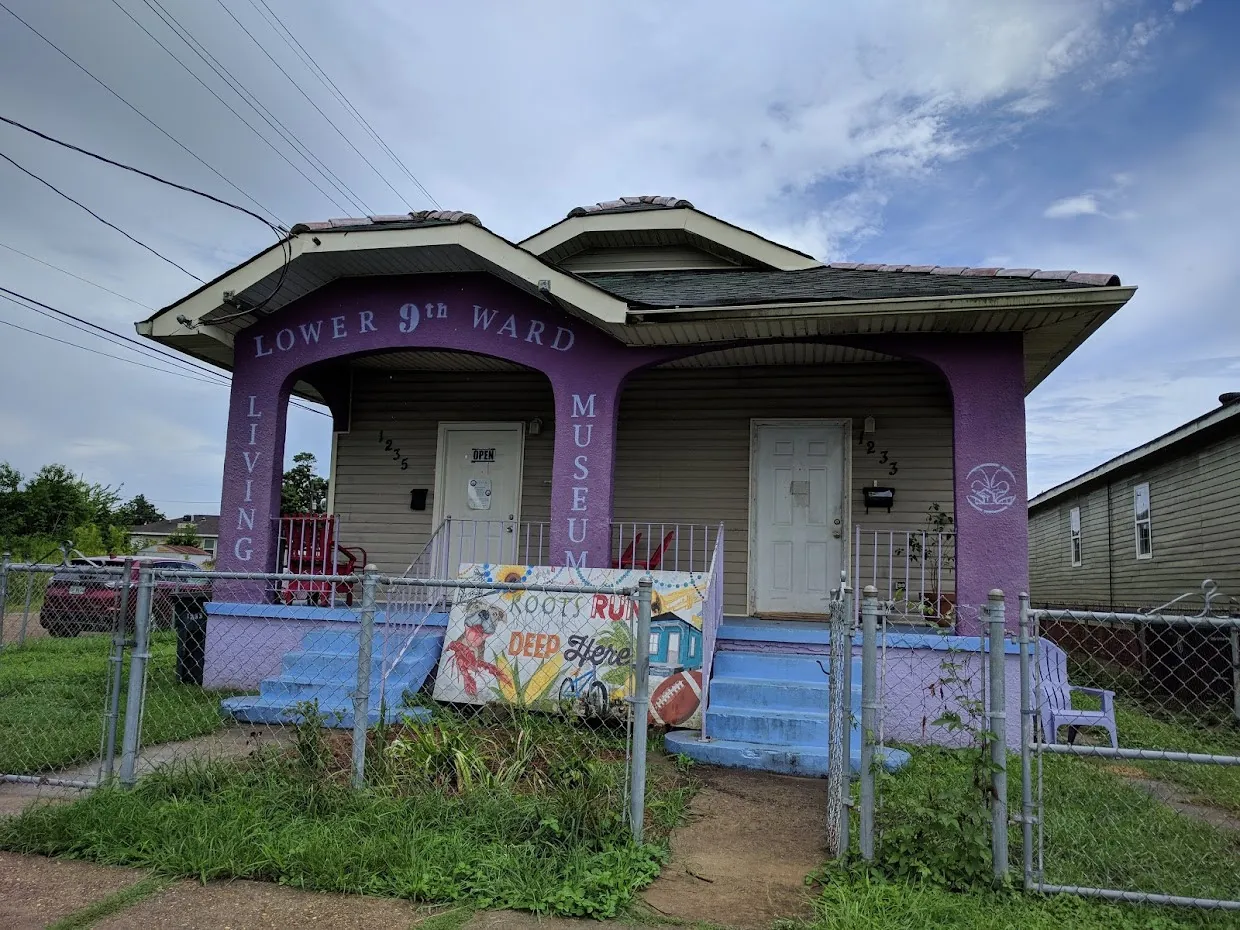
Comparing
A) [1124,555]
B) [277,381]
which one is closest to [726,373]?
[277,381]

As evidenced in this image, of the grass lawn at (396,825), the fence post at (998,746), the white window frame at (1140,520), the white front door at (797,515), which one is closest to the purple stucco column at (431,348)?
the white front door at (797,515)

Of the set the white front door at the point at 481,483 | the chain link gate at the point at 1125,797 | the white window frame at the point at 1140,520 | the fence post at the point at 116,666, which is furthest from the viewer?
the white window frame at the point at 1140,520

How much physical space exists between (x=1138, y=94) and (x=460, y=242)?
28.2 feet

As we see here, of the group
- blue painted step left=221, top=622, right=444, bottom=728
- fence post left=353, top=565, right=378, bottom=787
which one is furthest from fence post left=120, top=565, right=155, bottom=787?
blue painted step left=221, top=622, right=444, bottom=728

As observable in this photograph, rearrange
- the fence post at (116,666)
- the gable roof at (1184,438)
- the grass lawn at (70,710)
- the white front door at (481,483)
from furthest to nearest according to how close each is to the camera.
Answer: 1. the gable roof at (1184,438)
2. the white front door at (481,483)
3. the grass lawn at (70,710)
4. the fence post at (116,666)

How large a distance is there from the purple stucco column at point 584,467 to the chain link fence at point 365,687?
540 mm

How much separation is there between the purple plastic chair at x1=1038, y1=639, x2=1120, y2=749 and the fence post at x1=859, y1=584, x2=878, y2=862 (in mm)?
3063

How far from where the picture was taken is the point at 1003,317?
6.77 m

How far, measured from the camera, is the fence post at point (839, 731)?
3.74 m

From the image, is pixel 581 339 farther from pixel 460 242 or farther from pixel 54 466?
pixel 54 466

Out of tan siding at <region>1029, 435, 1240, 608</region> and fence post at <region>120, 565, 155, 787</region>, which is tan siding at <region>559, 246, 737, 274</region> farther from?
tan siding at <region>1029, 435, 1240, 608</region>

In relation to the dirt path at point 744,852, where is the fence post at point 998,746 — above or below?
above

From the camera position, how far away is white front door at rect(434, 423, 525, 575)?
10.0m

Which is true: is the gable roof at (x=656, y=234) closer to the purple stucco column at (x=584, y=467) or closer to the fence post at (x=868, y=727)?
the purple stucco column at (x=584, y=467)
